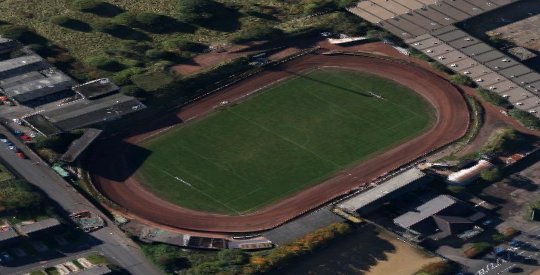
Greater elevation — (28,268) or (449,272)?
(449,272)

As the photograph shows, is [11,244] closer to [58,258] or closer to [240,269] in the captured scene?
[58,258]

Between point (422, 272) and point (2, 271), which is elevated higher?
point (422, 272)

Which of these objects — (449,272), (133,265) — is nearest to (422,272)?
(449,272)

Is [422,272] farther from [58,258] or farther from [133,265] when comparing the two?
[58,258]

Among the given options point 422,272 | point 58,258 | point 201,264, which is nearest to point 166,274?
point 201,264

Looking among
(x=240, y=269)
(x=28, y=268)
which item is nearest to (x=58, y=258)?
(x=28, y=268)

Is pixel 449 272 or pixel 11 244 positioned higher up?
pixel 449 272

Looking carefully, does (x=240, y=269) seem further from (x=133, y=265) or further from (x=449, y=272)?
(x=449, y=272)
